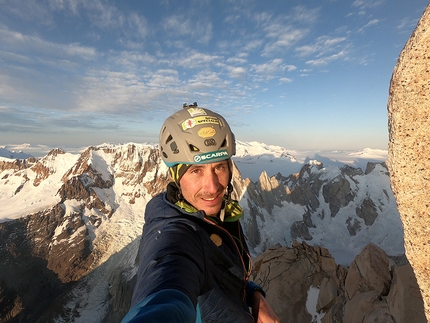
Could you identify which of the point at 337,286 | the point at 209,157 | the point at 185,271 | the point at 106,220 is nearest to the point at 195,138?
the point at 209,157

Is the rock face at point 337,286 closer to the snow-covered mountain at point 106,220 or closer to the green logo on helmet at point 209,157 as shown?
the green logo on helmet at point 209,157

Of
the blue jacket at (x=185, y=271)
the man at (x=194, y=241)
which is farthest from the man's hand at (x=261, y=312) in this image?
the blue jacket at (x=185, y=271)

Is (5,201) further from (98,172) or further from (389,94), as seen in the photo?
(389,94)

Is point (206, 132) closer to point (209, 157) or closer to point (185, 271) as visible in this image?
point (209, 157)

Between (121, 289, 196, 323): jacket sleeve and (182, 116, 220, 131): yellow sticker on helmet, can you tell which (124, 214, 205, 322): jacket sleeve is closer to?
(121, 289, 196, 323): jacket sleeve

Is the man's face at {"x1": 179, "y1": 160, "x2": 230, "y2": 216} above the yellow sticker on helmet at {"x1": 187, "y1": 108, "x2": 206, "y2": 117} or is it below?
below

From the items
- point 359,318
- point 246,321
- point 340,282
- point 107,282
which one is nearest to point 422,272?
point 246,321

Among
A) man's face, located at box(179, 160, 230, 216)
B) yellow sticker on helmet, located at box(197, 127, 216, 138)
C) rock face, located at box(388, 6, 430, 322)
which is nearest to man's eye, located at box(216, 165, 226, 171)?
man's face, located at box(179, 160, 230, 216)

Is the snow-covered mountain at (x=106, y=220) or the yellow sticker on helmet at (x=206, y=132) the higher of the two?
the yellow sticker on helmet at (x=206, y=132)
